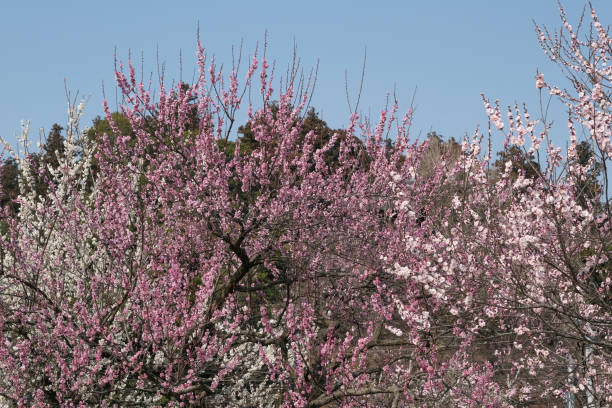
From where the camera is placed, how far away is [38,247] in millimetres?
7875

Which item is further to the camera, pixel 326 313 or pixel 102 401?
pixel 326 313

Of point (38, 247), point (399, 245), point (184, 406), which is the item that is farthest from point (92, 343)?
point (399, 245)

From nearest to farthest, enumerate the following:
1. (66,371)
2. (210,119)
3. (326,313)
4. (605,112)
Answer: (605,112) < (66,371) < (210,119) < (326,313)

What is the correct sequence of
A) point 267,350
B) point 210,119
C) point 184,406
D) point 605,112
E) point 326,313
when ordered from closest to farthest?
point 605,112 → point 184,406 → point 210,119 → point 326,313 → point 267,350

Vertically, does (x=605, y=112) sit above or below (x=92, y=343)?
above

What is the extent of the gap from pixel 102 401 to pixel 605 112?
5.56 meters

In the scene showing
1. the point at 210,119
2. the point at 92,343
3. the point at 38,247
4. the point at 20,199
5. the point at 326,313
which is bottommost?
the point at 92,343

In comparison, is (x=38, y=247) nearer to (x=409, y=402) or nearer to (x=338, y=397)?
(x=338, y=397)

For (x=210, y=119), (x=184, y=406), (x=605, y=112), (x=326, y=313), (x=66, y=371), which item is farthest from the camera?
(x=326, y=313)

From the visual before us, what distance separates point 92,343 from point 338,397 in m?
2.71

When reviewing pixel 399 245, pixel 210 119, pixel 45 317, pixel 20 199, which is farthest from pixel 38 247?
pixel 399 245

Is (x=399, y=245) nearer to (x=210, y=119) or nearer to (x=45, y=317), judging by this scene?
(x=210, y=119)

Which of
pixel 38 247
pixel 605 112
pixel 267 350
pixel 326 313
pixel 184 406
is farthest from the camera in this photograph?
pixel 267 350

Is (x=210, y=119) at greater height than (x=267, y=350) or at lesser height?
greater
